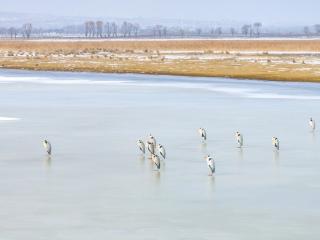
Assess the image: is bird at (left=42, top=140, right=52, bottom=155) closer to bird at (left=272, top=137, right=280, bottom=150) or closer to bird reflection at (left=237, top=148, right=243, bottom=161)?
bird reflection at (left=237, top=148, right=243, bottom=161)

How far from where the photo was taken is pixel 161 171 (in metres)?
20.2

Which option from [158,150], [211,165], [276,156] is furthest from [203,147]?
[211,165]

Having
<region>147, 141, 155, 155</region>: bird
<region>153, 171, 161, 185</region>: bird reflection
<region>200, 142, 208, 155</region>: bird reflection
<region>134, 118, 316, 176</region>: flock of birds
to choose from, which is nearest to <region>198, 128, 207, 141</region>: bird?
<region>200, 142, 208, 155</region>: bird reflection

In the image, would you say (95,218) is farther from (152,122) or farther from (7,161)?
(152,122)

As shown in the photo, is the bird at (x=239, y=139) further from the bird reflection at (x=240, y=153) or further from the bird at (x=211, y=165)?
the bird at (x=211, y=165)

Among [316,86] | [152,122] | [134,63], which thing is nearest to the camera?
[152,122]

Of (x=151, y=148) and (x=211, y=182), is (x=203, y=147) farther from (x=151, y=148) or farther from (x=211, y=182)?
(x=211, y=182)

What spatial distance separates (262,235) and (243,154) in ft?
27.5

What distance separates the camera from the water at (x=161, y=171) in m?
14.9

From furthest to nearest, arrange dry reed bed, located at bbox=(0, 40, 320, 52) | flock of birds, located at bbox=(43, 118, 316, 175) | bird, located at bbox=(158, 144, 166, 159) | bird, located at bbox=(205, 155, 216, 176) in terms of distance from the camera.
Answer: dry reed bed, located at bbox=(0, 40, 320, 52) → bird, located at bbox=(158, 144, 166, 159) → flock of birds, located at bbox=(43, 118, 316, 175) → bird, located at bbox=(205, 155, 216, 176)

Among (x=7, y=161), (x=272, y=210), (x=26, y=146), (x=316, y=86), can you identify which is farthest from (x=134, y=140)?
(x=316, y=86)

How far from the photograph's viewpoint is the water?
49.0 ft

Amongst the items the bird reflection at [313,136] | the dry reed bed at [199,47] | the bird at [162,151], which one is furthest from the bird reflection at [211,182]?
the dry reed bed at [199,47]

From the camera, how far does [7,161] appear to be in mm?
21578
